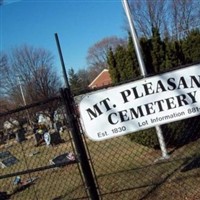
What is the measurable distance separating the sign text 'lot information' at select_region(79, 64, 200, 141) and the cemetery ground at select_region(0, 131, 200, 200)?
185 centimetres

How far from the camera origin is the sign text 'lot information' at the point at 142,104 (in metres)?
4.24

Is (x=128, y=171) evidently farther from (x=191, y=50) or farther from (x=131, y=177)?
(x=191, y=50)

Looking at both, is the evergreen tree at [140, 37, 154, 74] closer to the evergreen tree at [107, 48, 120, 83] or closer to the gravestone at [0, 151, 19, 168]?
the evergreen tree at [107, 48, 120, 83]

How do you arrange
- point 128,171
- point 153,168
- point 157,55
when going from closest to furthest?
point 153,168
point 128,171
point 157,55

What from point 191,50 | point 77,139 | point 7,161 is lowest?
point 7,161

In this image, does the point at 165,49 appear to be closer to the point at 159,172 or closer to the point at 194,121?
the point at 194,121

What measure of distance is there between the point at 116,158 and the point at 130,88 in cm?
661

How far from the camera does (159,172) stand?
7691mm

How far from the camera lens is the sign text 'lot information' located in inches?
167

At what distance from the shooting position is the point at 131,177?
785 cm

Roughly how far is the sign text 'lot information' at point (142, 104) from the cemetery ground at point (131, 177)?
185 centimetres

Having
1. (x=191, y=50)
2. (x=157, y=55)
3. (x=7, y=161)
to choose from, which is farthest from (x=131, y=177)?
(x=7, y=161)

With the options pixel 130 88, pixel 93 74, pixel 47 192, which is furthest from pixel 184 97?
pixel 93 74

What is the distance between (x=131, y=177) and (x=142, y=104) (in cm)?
388
